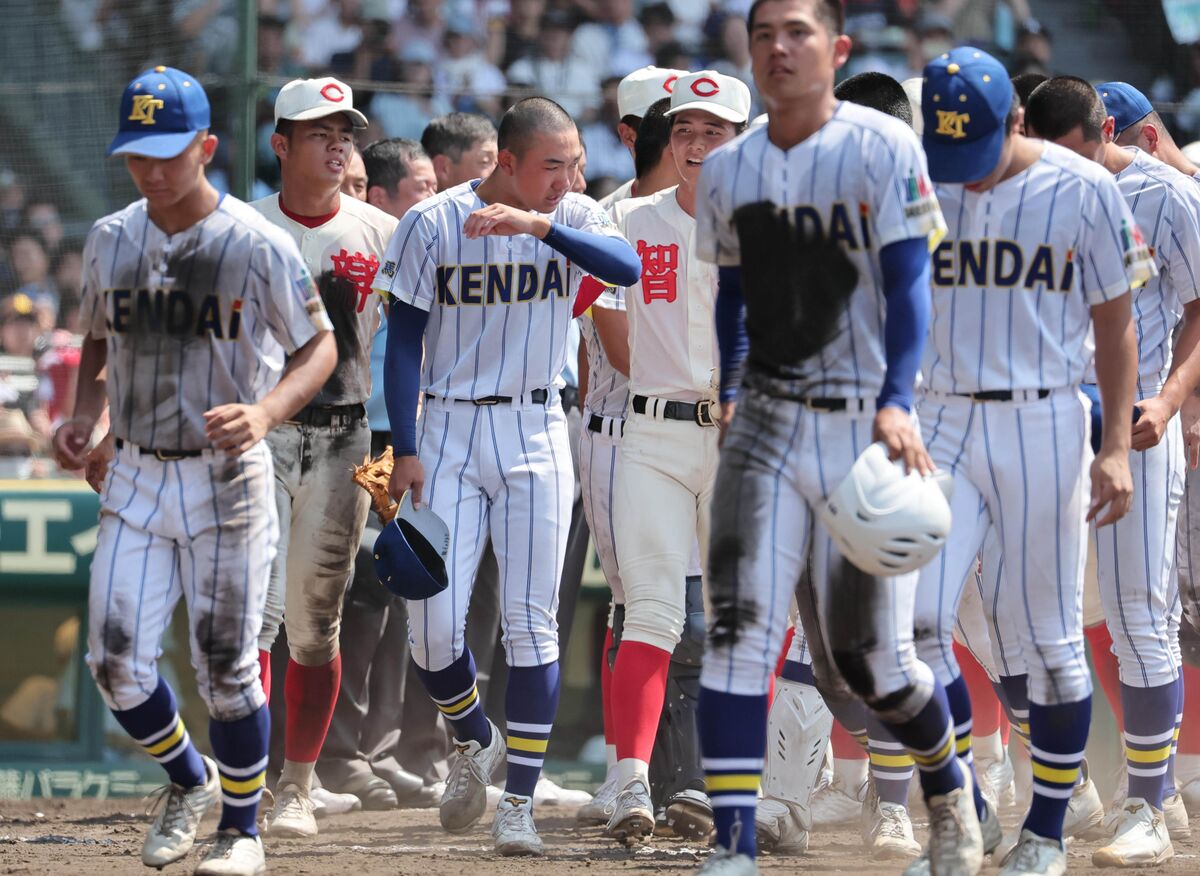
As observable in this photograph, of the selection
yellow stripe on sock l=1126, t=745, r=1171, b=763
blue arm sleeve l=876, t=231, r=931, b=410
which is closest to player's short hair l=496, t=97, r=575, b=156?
blue arm sleeve l=876, t=231, r=931, b=410

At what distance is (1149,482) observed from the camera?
5242mm

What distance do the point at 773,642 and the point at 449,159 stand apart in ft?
11.8

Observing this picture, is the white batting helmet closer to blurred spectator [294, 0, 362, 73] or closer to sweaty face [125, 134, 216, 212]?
sweaty face [125, 134, 216, 212]

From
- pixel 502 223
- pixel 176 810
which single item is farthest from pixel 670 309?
pixel 176 810

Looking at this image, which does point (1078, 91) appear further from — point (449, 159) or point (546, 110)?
point (449, 159)

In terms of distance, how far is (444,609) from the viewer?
537 centimetres

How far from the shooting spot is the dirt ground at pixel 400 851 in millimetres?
5039

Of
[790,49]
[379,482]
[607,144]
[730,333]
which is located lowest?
[379,482]

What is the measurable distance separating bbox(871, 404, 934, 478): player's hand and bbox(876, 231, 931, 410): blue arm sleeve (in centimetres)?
3

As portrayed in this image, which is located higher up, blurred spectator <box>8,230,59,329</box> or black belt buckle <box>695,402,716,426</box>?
blurred spectator <box>8,230,59,329</box>

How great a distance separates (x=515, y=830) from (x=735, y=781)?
1472 mm

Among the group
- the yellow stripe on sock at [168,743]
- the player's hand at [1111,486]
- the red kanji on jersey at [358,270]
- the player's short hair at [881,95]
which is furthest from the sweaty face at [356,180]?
the player's hand at [1111,486]

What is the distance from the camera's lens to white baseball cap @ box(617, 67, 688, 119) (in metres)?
6.55

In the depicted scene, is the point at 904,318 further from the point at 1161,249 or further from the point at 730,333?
the point at 1161,249
